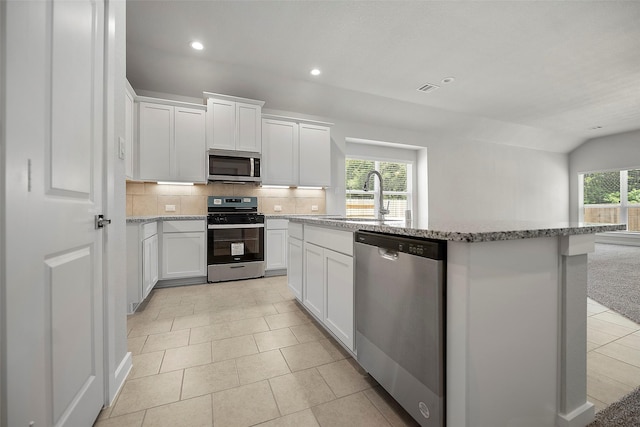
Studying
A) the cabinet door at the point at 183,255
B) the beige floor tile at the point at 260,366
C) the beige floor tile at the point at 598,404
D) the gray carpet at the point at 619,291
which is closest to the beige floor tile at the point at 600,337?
the gray carpet at the point at 619,291

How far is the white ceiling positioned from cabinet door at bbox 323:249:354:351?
2351 mm

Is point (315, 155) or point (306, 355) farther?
point (315, 155)

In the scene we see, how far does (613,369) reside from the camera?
5.41 ft

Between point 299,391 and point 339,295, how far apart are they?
0.58 metres

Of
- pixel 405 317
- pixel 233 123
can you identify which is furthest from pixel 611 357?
pixel 233 123

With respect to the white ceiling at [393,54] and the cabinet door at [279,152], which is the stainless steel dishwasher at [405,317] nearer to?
the white ceiling at [393,54]

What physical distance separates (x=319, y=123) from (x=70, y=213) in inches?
150

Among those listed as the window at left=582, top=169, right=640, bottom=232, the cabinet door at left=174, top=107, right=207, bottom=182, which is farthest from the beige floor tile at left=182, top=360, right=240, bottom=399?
the window at left=582, top=169, right=640, bottom=232

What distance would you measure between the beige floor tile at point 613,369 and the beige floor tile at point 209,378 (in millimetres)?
2147

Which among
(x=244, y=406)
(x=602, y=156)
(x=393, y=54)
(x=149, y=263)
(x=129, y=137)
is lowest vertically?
(x=244, y=406)

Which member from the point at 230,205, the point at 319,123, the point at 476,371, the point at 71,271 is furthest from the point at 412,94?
the point at 71,271

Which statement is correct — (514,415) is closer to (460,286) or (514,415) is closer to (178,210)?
(460,286)

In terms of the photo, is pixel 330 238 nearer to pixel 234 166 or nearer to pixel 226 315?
pixel 226 315

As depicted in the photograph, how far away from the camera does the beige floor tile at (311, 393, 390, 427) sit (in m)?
1.23
